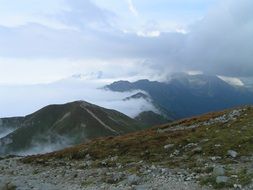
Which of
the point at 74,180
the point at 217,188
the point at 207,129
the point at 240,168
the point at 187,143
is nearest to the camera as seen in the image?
the point at 217,188

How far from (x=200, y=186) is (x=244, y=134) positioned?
16.8 meters

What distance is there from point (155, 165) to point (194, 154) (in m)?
4.27

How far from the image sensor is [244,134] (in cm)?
4722

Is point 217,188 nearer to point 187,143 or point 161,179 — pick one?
point 161,179

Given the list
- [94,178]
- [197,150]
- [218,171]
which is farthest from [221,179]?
[94,178]

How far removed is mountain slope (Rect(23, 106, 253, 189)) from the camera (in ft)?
112

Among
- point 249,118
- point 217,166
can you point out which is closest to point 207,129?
point 249,118

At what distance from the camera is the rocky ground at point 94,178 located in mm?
34375

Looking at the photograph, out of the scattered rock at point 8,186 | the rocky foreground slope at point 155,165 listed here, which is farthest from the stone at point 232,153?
the scattered rock at point 8,186

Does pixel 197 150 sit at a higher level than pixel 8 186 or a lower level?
higher

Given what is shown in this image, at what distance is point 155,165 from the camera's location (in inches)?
1622

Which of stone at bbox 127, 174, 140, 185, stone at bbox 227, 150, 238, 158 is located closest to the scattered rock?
stone at bbox 127, 174, 140, 185

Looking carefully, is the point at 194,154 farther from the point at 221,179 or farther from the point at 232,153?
the point at 221,179

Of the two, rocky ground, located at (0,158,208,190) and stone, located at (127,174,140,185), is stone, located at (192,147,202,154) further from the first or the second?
stone, located at (127,174,140,185)
